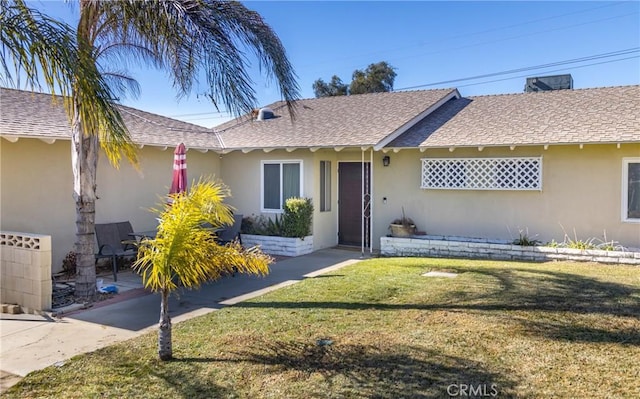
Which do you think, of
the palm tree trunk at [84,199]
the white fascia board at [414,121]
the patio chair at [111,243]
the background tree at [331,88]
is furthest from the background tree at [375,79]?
the palm tree trunk at [84,199]

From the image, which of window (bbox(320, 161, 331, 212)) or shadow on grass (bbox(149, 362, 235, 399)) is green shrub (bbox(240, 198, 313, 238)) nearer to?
window (bbox(320, 161, 331, 212))

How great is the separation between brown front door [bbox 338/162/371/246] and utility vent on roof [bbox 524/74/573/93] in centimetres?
765

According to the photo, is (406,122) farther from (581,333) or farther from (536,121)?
(581,333)

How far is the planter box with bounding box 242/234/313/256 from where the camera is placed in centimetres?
1318

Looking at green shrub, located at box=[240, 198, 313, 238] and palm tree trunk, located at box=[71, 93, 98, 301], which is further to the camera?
green shrub, located at box=[240, 198, 313, 238]

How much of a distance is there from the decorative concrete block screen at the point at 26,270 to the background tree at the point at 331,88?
105ft

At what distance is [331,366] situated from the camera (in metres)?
5.01

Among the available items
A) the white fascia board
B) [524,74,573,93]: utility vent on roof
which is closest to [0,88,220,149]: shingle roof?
the white fascia board

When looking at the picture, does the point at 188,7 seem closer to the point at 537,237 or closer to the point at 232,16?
the point at 232,16

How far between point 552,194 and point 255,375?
9903mm

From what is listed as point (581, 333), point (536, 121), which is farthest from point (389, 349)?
point (536, 121)

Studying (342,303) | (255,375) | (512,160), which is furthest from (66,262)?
(512,160)

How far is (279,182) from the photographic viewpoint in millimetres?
14453

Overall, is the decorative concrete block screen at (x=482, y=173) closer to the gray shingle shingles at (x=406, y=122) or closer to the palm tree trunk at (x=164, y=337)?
the gray shingle shingles at (x=406, y=122)
